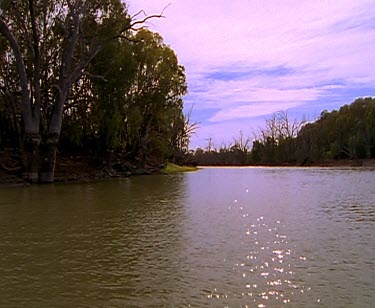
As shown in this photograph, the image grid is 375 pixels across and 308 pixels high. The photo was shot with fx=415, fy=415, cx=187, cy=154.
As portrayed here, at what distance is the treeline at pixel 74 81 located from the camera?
20.5 meters

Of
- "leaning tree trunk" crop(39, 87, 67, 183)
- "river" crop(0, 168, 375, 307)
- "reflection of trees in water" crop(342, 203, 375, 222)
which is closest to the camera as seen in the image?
"river" crop(0, 168, 375, 307)

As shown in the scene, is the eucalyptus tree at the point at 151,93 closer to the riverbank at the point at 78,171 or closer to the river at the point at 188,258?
the riverbank at the point at 78,171

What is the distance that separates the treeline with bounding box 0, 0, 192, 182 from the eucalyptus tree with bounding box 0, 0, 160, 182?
5 cm

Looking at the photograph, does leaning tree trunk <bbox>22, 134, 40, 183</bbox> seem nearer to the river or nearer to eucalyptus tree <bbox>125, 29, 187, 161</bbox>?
eucalyptus tree <bbox>125, 29, 187, 161</bbox>

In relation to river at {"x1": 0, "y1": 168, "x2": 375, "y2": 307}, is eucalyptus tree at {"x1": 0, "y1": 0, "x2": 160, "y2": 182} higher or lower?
higher

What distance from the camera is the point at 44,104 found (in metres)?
23.6

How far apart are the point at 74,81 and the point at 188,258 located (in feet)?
58.7

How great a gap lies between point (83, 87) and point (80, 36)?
4165mm

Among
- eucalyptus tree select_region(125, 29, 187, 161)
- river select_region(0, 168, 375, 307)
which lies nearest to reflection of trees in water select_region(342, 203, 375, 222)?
river select_region(0, 168, 375, 307)

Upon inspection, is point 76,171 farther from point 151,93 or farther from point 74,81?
point 151,93

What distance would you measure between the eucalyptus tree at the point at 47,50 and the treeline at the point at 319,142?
150ft

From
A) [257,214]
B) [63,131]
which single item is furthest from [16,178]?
[257,214]

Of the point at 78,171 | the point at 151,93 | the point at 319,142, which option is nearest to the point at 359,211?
the point at 78,171

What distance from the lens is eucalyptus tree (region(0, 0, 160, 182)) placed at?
65.7 ft
